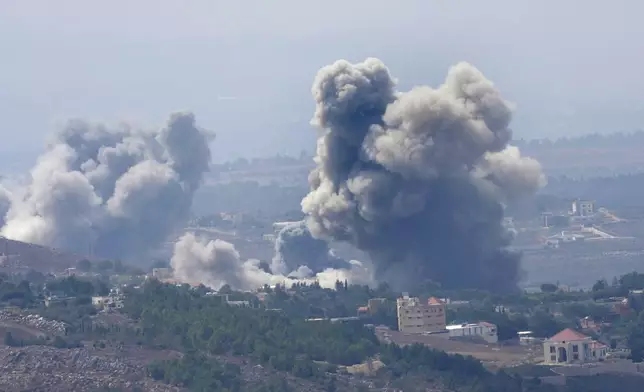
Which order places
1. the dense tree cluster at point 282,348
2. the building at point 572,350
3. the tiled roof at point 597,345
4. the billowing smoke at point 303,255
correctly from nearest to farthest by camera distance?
the dense tree cluster at point 282,348
the building at point 572,350
the tiled roof at point 597,345
the billowing smoke at point 303,255

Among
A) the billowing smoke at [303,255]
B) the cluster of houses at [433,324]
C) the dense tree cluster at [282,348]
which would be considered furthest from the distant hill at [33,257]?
the dense tree cluster at [282,348]

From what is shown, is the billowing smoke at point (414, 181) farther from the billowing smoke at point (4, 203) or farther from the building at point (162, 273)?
the billowing smoke at point (4, 203)

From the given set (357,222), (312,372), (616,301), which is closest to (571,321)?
(616,301)

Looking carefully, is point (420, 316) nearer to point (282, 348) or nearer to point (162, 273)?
point (282, 348)

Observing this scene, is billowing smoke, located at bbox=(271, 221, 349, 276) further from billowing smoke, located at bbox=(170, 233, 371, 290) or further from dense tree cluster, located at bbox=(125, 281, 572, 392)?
dense tree cluster, located at bbox=(125, 281, 572, 392)

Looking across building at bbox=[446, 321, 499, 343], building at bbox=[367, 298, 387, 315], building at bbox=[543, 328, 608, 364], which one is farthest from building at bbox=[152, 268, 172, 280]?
building at bbox=[543, 328, 608, 364]

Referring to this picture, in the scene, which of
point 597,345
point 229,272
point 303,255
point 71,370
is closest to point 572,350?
point 597,345

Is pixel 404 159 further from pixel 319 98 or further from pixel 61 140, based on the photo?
pixel 61 140
